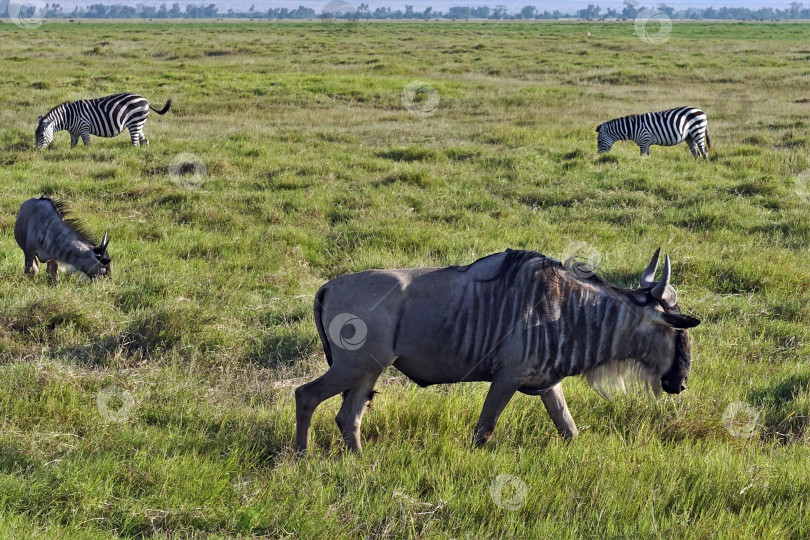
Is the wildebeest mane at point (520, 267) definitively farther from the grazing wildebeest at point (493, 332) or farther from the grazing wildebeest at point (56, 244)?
the grazing wildebeest at point (56, 244)

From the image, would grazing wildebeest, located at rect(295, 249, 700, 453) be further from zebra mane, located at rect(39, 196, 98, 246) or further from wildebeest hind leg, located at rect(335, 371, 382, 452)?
zebra mane, located at rect(39, 196, 98, 246)

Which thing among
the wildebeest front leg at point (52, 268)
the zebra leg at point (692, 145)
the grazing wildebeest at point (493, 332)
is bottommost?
the wildebeest front leg at point (52, 268)

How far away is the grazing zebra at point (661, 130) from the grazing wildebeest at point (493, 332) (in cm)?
1301

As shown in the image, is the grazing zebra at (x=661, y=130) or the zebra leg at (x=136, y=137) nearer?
the zebra leg at (x=136, y=137)

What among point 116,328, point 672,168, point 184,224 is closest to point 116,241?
point 184,224

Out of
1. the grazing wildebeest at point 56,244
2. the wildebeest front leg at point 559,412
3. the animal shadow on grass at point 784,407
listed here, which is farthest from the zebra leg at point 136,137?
the animal shadow on grass at point 784,407

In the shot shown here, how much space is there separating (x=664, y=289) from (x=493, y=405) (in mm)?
1118

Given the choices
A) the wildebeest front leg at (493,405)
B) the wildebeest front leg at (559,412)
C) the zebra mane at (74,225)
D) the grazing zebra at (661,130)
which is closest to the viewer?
the wildebeest front leg at (493,405)

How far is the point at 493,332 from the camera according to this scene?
163 inches

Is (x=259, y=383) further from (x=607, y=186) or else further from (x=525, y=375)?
(x=607, y=186)

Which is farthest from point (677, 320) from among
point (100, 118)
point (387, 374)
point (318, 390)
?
point (100, 118)

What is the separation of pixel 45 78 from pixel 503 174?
63.8 feet

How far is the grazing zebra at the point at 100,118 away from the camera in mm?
15812

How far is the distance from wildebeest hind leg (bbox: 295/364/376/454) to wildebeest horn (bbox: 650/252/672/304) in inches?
63.9
